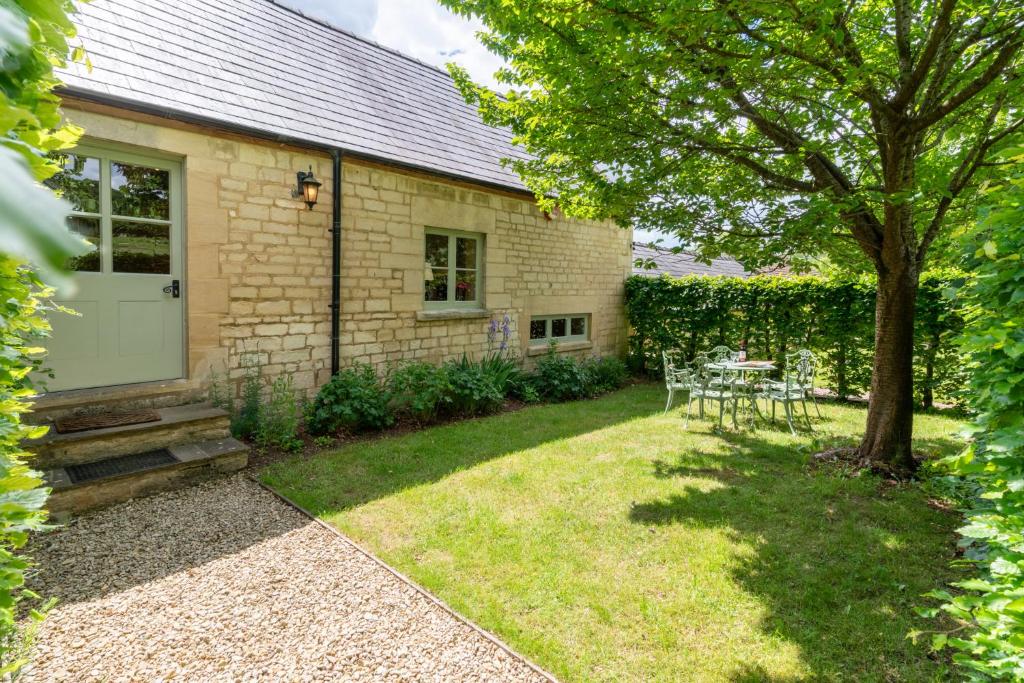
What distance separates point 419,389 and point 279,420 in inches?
70.7

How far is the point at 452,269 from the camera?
8.65 metres

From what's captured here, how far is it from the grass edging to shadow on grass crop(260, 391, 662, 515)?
0.07 metres

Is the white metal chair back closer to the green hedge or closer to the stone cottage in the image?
the green hedge

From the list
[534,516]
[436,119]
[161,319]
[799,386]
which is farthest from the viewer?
[436,119]

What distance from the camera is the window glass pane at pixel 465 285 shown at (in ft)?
29.0

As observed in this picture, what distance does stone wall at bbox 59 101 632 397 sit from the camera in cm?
570

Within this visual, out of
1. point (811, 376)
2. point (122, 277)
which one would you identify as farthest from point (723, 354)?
point (122, 277)

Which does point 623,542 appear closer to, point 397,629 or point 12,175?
point 397,629

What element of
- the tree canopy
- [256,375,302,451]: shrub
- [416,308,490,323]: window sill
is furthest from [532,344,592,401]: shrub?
[256,375,302,451]: shrub

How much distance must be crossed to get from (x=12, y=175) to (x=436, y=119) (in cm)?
996

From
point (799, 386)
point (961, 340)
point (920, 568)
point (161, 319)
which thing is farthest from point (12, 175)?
point (799, 386)

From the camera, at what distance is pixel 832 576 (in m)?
3.50

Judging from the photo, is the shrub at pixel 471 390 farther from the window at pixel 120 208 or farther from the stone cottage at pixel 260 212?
the window at pixel 120 208

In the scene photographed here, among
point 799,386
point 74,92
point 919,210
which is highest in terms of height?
point 74,92
